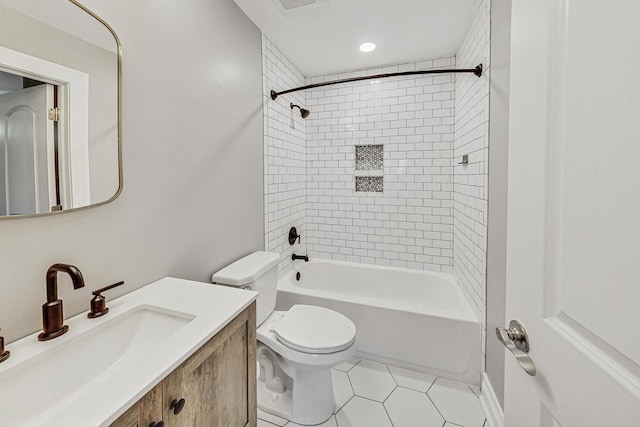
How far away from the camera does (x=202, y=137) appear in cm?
152

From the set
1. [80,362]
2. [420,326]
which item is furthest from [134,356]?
[420,326]

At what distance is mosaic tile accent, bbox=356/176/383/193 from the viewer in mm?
2836

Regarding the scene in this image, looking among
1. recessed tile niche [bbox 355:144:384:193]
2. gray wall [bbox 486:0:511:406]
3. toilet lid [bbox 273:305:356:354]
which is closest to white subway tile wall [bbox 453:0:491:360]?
gray wall [bbox 486:0:511:406]

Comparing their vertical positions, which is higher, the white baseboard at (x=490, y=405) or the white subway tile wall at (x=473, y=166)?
the white subway tile wall at (x=473, y=166)

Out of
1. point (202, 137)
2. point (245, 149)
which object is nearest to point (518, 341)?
point (202, 137)

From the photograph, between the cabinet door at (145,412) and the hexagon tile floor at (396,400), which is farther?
the hexagon tile floor at (396,400)

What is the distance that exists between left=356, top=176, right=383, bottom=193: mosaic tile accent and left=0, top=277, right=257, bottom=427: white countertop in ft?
6.64

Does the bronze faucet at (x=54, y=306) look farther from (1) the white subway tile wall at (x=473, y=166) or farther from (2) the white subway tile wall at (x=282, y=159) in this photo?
(1) the white subway tile wall at (x=473, y=166)

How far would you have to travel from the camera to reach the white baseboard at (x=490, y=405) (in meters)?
1.46

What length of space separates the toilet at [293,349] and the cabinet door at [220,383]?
388mm

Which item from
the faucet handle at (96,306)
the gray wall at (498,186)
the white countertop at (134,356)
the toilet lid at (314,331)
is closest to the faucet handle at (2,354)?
the white countertop at (134,356)

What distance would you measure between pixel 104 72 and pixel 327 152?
214 cm

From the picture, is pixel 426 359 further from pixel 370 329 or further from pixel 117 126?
pixel 117 126

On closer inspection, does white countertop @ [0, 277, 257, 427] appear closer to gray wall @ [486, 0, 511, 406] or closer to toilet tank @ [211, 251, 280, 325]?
toilet tank @ [211, 251, 280, 325]
